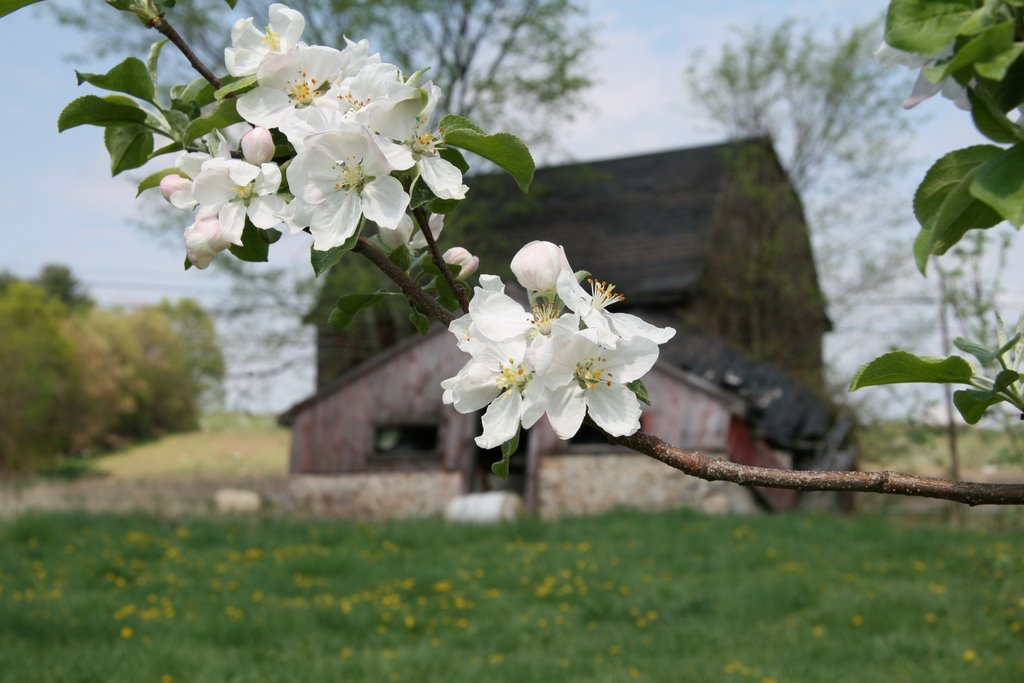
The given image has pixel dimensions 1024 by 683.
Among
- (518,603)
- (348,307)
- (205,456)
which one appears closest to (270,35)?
(348,307)

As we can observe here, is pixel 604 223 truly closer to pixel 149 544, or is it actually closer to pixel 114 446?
pixel 149 544

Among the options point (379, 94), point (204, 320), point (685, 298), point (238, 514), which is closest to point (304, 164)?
point (379, 94)

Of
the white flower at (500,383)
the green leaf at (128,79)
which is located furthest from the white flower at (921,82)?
the green leaf at (128,79)

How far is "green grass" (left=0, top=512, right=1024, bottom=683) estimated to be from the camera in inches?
209

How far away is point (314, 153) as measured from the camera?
1.03 m

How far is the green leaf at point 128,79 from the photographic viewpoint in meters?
1.22

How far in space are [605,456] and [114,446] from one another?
27353 millimetres

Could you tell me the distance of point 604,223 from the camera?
18.2m

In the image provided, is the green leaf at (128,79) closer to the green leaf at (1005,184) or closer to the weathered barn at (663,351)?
the green leaf at (1005,184)

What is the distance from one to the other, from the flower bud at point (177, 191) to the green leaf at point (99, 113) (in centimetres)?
11

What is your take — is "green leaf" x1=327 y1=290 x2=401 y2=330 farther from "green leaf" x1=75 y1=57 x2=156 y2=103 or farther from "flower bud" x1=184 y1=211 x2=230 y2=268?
"green leaf" x1=75 y1=57 x2=156 y2=103

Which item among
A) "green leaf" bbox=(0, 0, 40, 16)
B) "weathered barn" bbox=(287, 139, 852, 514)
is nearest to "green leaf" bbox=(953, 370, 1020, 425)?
"green leaf" bbox=(0, 0, 40, 16)

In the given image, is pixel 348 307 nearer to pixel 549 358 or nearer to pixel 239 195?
pixel 239 195

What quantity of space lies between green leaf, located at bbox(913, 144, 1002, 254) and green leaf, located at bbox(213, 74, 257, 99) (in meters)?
0.74
